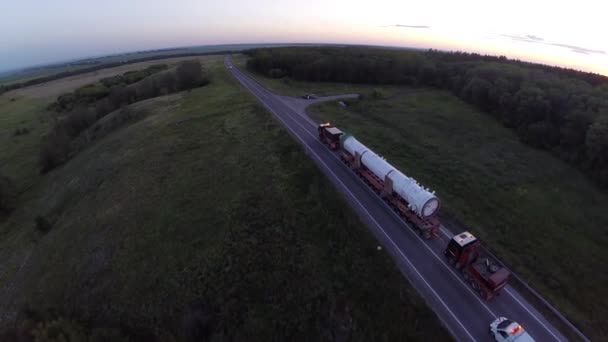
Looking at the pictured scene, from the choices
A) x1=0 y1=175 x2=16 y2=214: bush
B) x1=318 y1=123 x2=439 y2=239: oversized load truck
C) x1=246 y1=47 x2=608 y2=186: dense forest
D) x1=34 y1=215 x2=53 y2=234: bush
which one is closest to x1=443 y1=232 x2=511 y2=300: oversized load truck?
x1=318 y1=123 x2=439 y2=239: oversized load truck

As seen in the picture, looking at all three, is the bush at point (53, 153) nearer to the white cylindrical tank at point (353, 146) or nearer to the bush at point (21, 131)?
the bush at point (21, 131)

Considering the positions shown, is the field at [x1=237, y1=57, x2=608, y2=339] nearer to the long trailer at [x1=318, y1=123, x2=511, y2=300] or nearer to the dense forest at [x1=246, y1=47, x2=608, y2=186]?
the dense forest at [x1=246, y1=47, x2=608, y2=186]

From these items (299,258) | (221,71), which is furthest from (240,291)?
(221,71)

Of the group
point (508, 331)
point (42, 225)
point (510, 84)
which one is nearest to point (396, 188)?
point (508, 331)

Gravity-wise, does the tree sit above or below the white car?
above

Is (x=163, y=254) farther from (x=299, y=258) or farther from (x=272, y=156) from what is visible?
(x=272, y=156)

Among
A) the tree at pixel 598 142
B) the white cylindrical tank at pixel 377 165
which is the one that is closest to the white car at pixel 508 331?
the white cylindrical tank at pixel 377 165
